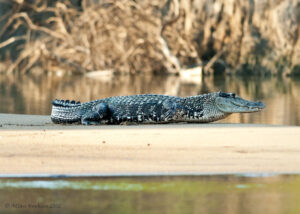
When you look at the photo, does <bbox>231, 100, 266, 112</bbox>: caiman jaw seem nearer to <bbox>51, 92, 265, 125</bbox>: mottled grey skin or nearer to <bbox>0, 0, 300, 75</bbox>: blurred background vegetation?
<bbox>51, 92, 265, 125</bbox>: mottled grey skin

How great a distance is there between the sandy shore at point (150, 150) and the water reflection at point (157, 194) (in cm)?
27

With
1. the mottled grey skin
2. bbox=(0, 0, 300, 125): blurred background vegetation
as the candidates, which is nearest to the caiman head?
the mottled grey skin

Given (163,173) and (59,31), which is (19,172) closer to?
(163,173)

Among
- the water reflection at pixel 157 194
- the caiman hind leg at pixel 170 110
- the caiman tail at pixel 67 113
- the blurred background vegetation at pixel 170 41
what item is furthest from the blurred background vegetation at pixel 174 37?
the water reflection at pixel 157 194

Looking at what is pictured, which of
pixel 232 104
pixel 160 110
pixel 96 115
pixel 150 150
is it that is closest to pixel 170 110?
pixel 160 110

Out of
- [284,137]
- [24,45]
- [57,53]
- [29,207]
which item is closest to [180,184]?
[29,207]

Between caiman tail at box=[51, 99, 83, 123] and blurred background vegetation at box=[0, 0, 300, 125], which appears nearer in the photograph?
caiman tail at box=[51, 99, 83, 123]

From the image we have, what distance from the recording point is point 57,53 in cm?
2703

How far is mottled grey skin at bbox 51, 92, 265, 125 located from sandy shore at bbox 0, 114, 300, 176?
31.1 inches

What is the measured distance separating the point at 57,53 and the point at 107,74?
2352 mm

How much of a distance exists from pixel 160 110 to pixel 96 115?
2.56 feet

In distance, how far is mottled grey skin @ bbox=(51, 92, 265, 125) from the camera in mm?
7785

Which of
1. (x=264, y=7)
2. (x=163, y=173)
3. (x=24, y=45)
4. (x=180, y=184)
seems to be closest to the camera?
(x=180, y=184)

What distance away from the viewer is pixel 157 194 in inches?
154
